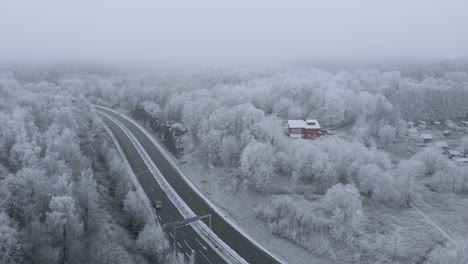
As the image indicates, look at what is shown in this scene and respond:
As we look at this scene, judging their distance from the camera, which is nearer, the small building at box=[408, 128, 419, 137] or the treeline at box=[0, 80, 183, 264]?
the treeline at box=[0, 80, 183, 264]

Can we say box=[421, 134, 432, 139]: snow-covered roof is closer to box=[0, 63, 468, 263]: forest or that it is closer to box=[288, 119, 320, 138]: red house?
box=[0, 63, 468, 263]: forest

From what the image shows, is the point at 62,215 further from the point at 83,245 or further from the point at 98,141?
the point at 98,141

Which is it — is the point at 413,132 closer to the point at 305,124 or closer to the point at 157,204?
the point at 305,124

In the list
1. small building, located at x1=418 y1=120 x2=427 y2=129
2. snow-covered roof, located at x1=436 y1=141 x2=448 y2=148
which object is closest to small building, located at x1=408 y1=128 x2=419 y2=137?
snow-covered roof, located at x1=436 y1=141 x2=448 y2=148

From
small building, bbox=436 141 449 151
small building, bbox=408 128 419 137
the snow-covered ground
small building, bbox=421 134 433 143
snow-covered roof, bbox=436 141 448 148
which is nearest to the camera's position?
the snow-covered ground

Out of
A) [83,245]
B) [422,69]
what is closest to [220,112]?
[83,245]

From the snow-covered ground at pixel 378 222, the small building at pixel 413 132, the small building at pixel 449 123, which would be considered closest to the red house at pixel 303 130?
the snow-covered ground at pixel 378 222

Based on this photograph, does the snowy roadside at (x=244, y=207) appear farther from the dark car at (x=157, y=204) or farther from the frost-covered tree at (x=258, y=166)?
the dark car at (x=157, y=204)

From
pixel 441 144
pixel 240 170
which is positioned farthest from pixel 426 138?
pixel 240 170
